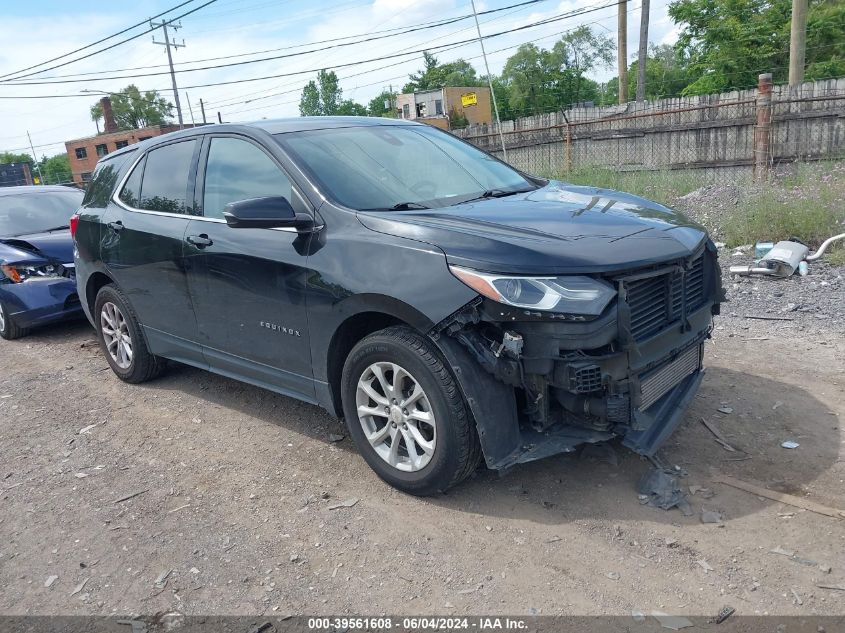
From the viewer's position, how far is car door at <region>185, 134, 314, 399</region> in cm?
383

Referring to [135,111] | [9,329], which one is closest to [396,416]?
[9,329]

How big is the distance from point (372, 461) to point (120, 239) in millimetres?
2809

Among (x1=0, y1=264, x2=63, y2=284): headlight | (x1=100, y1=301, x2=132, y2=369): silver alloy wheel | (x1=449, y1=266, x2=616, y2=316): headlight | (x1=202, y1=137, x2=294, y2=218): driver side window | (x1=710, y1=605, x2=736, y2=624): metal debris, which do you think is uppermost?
(x1=202, y1=137, x2=294, y2=218): driver side window

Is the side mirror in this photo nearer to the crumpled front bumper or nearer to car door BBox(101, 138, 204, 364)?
car door BBox(101, 138, 204, 364)

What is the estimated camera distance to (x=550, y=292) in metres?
2.98

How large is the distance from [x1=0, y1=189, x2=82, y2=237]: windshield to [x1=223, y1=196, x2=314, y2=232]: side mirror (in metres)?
5.46

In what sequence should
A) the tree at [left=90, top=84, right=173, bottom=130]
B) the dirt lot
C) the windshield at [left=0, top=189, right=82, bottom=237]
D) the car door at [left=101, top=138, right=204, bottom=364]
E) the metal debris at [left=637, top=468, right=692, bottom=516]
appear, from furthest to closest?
the tree at [left=90, top=84, right=173, bottom=130], the windshield at [left=0, top=189, right=82, bottom=237], the car door at [left=101, top=138, right=204, bottom=364], the metal debris at [left=637, top=468, right=692, bottom=516], the dirt lot

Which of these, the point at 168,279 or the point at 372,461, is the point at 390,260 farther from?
the point at 168,279

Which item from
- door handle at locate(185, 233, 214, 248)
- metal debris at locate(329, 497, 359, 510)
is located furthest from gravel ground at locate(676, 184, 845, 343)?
door handle at locate(185, 233, 214, 248)

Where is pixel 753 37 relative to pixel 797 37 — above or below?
above

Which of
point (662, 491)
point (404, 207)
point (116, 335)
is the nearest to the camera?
point (662, 491)

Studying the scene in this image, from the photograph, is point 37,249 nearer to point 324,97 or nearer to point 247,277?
point 247,277

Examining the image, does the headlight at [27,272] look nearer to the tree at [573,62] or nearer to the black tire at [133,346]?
the black tire at [133,346]

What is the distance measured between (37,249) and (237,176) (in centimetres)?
420
